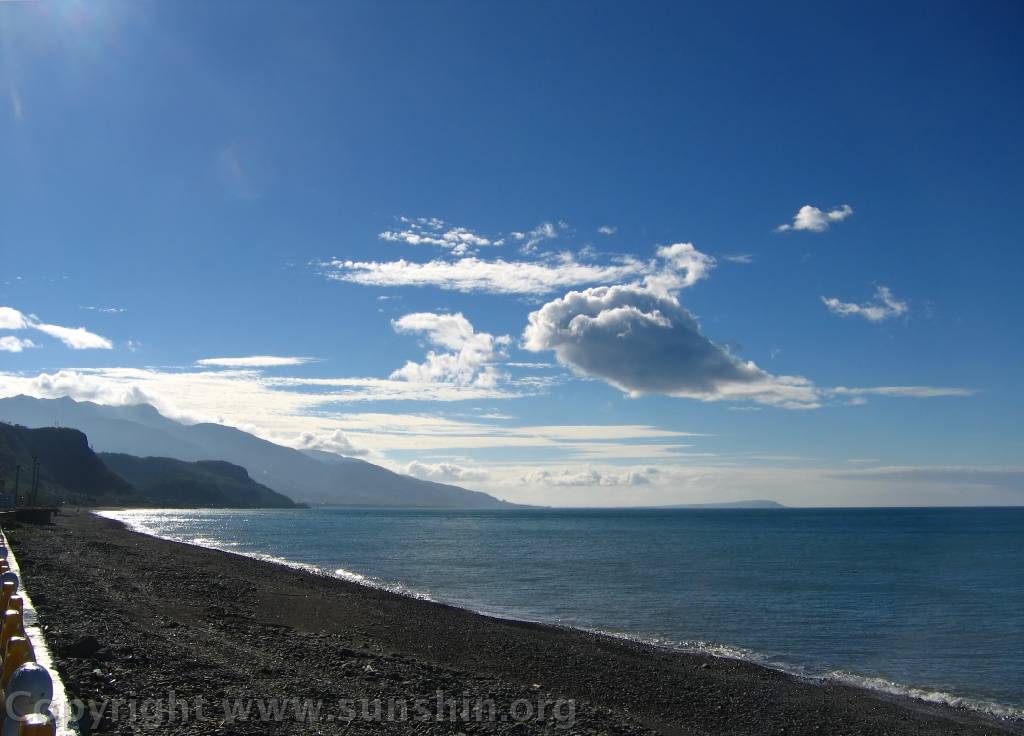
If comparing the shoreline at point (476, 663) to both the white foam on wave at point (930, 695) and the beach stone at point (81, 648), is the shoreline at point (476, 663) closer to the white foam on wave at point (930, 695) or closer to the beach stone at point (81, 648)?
the beach stone at point (81, 648)

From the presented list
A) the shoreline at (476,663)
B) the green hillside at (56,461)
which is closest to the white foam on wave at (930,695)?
the shoreline at (476,663)

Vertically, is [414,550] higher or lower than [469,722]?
lower

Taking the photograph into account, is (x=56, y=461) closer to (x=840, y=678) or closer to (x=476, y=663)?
(x=476, y=663)

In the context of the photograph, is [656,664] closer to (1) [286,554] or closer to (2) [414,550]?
(1) [286,554]

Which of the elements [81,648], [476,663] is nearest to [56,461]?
[476,663]

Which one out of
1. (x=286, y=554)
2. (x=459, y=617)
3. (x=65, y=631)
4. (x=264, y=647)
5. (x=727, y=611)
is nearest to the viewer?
(x=65, y=631)

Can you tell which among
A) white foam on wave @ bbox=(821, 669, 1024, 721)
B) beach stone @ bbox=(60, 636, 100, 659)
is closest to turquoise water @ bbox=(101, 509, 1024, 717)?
white foam on wave @ bbox=(821, 669, 1024, 721)

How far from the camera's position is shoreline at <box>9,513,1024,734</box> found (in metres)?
15.3

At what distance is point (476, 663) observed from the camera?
21078 millimetres

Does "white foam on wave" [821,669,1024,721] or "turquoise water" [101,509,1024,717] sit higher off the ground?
"white foam on wave" [821,669,1024,721]

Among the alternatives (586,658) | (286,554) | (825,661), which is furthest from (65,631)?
(286,554)

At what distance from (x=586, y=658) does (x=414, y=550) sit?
56.6 meters

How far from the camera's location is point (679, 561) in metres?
69.6

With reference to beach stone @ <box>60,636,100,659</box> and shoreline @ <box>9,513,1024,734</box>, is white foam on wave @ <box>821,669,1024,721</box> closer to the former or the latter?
shoreline @ <box>9,513,1024,734</box>
